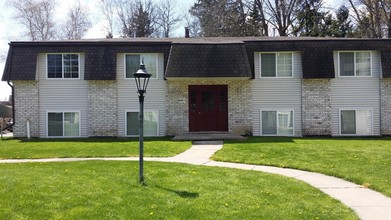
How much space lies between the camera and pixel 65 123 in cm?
1958

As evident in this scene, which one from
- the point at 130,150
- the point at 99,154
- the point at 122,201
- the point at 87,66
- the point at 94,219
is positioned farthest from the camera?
the point at 87,66

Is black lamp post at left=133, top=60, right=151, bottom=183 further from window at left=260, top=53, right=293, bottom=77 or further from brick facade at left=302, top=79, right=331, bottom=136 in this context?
brick facade at left=302, top=79, right=331, bottom=136

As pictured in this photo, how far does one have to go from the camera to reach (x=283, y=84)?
64.3 ft

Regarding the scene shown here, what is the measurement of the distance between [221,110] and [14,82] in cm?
1062

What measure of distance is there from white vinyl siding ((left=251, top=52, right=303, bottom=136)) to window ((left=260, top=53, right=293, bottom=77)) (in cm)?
18

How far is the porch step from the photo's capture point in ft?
56.5

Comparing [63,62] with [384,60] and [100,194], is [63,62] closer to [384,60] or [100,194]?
[100,194]

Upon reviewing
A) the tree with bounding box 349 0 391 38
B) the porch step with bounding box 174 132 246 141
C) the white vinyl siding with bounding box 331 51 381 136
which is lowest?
the porch step with bounding box 174 132 246 141

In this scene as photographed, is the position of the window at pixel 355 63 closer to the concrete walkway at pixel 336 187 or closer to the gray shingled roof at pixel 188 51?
the gray shingled roof at pixel 188 51

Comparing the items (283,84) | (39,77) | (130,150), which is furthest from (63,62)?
(283,84)

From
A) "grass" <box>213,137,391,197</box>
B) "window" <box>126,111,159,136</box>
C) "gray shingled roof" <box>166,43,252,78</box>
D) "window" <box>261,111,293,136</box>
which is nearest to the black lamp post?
"grass" <box>213,137,391,197</box>

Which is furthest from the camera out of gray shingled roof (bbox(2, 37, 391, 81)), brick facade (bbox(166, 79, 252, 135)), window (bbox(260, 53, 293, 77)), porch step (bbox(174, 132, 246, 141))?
window (bbox(260, 53, 293, 77))

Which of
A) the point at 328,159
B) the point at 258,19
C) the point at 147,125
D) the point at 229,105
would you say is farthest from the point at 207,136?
the point at 258,19

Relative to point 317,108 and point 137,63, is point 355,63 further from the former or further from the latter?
point 137,63
